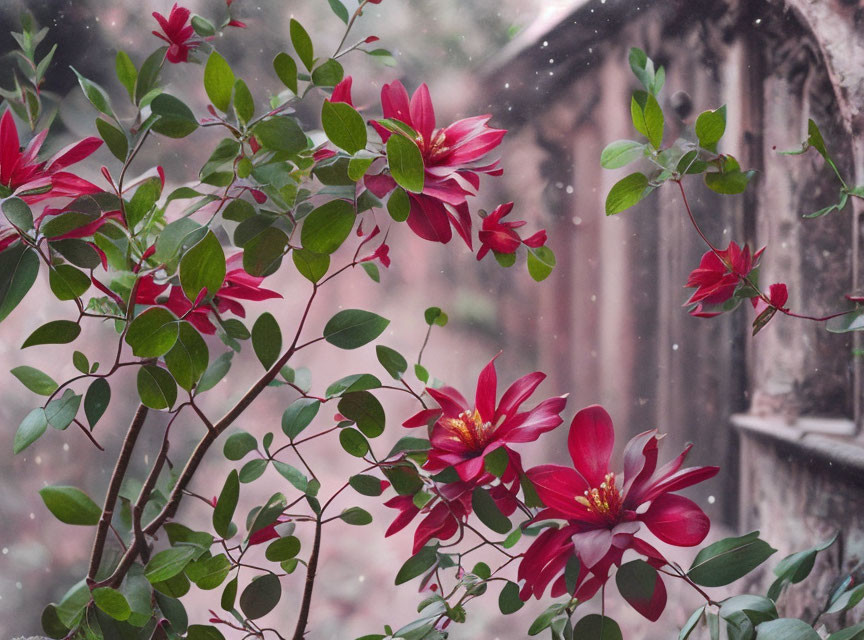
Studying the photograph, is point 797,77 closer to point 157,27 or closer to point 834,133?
point 834,133

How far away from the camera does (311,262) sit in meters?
0.50

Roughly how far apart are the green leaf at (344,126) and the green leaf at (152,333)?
0.16m

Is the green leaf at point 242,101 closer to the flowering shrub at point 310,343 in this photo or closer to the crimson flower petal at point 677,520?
the flowering shrub at point 310,343

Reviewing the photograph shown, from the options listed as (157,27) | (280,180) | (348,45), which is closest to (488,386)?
(280,180)

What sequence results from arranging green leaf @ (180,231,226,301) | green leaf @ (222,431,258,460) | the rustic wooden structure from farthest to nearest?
the rustic wooden structure < green leaf @ (222,431,258,460) < green leaf @ (180,231,226,301)

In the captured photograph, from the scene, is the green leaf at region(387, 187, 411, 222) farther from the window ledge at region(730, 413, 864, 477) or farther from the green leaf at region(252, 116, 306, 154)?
the window ledge at region(730, 413, 864, 477)

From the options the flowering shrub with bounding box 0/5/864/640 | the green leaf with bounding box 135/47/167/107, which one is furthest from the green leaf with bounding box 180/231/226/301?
the green leaf with bounding box 135/47/167/107

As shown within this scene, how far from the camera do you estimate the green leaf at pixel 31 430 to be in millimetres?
521

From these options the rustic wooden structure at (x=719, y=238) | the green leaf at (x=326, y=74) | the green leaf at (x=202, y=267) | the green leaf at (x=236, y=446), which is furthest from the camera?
the rustic wooden structure at (x=719, y=238)

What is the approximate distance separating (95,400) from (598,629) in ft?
1.41

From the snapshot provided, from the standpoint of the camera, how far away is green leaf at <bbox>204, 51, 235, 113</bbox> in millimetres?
453

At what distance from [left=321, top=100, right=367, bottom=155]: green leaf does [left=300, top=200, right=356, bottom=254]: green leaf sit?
39 millimetres

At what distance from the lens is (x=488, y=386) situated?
60cm

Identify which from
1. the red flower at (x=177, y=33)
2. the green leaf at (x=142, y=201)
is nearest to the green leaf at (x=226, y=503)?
the green leaf at (x=142, y=201)
